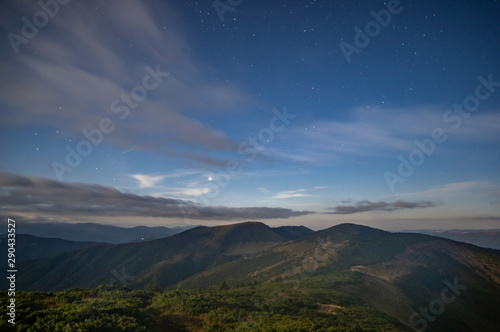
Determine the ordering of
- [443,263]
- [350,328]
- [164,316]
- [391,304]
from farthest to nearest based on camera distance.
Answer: [443,263], [391,304], [350,328], [164,316]

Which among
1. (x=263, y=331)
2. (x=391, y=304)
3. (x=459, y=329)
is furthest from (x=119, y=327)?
(x=459, y=329)

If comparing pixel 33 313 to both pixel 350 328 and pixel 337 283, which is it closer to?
pixel 350 328

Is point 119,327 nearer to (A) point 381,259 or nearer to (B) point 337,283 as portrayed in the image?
(B) point 337,283

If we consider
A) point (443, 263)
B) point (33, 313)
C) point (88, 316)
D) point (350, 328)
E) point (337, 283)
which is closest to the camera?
point (33, 313)

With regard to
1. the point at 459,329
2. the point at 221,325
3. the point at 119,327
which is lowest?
the point at 459,329

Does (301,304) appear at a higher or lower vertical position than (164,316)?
lower

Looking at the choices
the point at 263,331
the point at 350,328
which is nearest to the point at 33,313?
the point at 263,331

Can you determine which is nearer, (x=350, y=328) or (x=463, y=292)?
(x=350, y=328)
